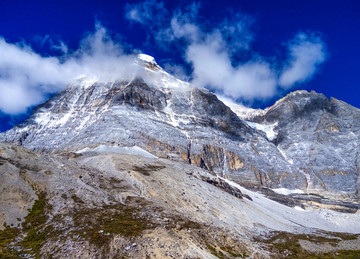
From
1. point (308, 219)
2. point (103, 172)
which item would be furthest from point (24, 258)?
point (308, 219)

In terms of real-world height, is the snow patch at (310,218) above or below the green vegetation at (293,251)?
above

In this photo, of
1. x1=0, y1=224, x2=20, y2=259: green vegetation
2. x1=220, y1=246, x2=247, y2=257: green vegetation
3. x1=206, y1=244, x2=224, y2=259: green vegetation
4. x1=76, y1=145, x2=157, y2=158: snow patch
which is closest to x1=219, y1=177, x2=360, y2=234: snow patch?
x1=220, y1=246, x2=247, y2=257: green vegetation

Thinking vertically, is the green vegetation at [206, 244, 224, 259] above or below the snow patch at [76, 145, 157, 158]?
below

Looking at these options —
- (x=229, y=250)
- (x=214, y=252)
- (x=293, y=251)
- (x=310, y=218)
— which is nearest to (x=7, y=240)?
(x=214, y=252)

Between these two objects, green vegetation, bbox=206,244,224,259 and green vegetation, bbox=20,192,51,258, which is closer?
green vegetation, bbox=20,192,51,258

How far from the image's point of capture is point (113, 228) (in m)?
54.9

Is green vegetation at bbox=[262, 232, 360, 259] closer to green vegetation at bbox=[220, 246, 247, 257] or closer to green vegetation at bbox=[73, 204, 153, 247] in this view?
green vegetation at bbox=[220, 246, 247, 257]

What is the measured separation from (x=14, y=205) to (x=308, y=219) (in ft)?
364

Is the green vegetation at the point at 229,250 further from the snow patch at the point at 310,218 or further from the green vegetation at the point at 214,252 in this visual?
the snow patch at the point at 310,218

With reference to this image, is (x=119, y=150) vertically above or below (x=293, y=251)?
above

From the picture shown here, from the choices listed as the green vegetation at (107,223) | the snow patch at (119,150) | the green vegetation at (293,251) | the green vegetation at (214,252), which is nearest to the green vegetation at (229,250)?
the green vegetation at (214,252)

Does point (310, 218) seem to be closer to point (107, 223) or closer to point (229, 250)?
point (229, 250)

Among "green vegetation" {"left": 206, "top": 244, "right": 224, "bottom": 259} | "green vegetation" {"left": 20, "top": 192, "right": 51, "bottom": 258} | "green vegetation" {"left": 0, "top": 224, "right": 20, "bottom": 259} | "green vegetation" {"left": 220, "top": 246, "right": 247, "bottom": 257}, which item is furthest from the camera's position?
"green vegetation" {"left": 220, "top": 246, "right": 247, "bottom": 257}

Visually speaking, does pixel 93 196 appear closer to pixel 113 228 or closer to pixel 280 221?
pixel 113 228
